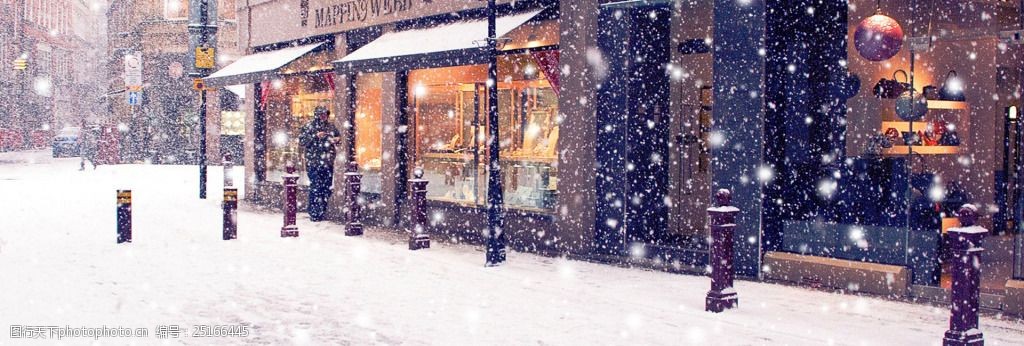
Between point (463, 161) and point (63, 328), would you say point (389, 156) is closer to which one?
point (463, 161)

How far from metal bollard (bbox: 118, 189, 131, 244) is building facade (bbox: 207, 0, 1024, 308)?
3621 millimetres

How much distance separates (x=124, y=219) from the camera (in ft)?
42.8

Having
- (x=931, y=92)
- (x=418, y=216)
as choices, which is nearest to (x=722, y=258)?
(x=931, y=92)

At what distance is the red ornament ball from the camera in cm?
945

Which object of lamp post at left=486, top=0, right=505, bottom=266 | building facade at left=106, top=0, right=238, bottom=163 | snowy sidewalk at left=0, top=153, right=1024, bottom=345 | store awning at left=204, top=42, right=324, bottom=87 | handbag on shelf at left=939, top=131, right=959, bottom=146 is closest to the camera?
snowy sidewalk at left=0, top=153, right=1024, bottom=345

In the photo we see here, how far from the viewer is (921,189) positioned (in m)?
Result: 10.7

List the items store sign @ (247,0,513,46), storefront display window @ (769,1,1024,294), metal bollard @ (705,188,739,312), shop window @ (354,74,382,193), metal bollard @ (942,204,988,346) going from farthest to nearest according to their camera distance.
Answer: shop window @ (354,74,382,193) < store sign @ (247,0,513,46) < storefront display window @ (769,1,1024,294) < metal bollard @ (705,188,739,312) < metal bollard @ (942,204,988,346)

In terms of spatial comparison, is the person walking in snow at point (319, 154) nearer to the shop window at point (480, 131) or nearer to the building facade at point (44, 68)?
the shop window at point (480, 131)

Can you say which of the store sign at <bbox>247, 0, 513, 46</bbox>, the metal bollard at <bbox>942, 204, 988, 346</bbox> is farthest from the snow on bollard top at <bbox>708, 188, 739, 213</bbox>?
the store sign at <bbox>247, 0, 513, 46</bbox>

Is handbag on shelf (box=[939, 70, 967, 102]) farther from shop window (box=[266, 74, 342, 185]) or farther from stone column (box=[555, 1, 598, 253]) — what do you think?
shop window (box=[266, 74, 342, 185])

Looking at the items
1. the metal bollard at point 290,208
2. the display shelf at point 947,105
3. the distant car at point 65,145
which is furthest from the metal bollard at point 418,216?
the distant car at point 65,145

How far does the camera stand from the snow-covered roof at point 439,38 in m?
12.5

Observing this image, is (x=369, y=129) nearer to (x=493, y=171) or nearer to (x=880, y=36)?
(x=493, y=171)

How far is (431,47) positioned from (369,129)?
11.9ft
